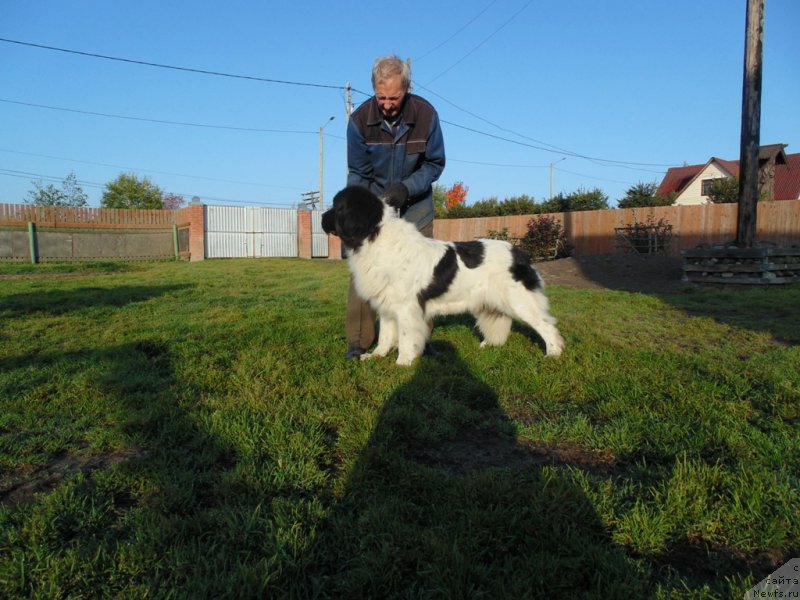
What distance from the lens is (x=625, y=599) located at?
1486 mm

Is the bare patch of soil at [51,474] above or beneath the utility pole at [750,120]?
beneath

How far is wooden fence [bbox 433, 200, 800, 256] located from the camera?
53.8 ft

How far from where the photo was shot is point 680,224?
1869 centimetres

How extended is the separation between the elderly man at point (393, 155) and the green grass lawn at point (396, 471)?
0.50m

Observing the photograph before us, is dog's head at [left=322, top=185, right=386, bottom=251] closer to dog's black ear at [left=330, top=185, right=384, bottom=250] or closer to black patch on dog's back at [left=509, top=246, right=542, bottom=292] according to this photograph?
dog's black ear at [left=330, top=185, right=384, bottom=250]

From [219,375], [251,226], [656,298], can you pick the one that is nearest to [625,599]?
[219,375]

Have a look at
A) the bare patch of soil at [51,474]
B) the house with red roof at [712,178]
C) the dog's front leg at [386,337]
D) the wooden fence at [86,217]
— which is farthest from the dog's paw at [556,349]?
the house with red roof at [712,178]

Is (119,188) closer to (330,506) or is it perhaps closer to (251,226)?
(251,226)

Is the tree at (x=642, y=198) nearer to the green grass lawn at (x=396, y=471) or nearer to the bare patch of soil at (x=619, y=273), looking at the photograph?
the bare patch of soil at (x=619, y=273)

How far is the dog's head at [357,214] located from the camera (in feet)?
13.7

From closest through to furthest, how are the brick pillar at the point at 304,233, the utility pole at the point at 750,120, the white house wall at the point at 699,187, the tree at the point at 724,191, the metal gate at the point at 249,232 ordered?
the utility pole at the point at 750,120 → the metal gate at the point at 249,232 → the tree at the point at 724,191 → the brick pillar at the point at 304,233 → the white house wall at the point at 699,187

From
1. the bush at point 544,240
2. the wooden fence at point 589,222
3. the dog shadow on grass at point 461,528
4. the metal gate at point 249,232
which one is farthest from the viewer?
the metal gate at point 249,232

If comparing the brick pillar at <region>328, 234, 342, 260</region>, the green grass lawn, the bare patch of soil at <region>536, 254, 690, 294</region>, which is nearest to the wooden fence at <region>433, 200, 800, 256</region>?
the bare patch of soil at <region>536, 254, 690, 294</region>

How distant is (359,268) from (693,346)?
3347 millimetres
